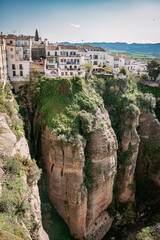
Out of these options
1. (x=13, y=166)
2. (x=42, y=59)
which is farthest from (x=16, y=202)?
(x=42, y=59)

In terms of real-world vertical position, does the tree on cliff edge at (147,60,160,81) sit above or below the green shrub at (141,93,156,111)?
above

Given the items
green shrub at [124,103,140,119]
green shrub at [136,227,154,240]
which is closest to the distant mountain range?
green shrub at [124,103,140,119]

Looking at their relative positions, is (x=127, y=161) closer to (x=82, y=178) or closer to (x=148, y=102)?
(x=82, y=178)

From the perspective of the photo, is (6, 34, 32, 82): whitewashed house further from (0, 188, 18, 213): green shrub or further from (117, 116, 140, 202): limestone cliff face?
(0, 188, 18, 213): green shrub

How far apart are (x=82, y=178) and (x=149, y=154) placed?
15913 millimetres

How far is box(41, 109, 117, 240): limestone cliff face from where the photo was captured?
21469mm

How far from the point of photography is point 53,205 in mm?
23000

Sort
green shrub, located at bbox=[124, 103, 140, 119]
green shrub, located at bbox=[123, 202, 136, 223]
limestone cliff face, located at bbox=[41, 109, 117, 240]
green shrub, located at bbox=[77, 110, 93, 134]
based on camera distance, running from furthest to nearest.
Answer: green shrub, located at bbox=[124, 103, 140, 119], green shrub, located at bbox=[123, 202, 136, 223], green shrub, located at bbox=[77, 110, 93, 134], limestone cliff face, located at bbox=[41, 109, 117, 240]

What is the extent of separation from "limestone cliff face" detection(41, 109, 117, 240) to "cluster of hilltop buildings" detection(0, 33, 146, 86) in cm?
992

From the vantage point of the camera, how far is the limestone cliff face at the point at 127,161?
93.4 feet

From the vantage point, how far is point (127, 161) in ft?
92.9

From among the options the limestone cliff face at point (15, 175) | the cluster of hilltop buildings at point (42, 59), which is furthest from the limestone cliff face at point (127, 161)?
the limestone cliff face at point (15, 175)

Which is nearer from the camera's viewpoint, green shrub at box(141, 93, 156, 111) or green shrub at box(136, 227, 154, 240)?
green shrub at box(136, 227, 154, 240)

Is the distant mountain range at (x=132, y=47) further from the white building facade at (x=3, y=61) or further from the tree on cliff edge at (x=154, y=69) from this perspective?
the white building facade at (x=3, y=61)
